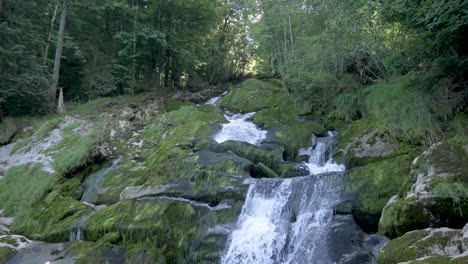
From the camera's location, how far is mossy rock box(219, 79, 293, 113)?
59.7ft

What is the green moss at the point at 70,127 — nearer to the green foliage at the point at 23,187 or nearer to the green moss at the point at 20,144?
the green moss at the point at 20,144

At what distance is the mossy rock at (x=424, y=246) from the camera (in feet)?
17.2

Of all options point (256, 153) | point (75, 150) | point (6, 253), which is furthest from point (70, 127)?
point (256, 153)

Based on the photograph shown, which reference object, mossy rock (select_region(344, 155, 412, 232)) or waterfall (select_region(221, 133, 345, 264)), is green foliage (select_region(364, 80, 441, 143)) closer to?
mossy rock (select_region(344, 155, 412, 232))

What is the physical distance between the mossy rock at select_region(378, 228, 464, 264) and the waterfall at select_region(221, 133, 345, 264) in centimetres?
182

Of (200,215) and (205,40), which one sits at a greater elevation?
(205,40)

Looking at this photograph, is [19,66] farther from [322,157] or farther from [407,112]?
[407,112]

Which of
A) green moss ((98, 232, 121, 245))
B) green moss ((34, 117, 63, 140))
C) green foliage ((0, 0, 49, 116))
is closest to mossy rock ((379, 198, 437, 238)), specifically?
green moss ((98, 232, 121, 245))

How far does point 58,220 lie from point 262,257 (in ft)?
18.4

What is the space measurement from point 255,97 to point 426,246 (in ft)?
48.0

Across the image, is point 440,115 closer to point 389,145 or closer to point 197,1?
point 389,145

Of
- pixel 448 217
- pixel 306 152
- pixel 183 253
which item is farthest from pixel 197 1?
pixel 448 217

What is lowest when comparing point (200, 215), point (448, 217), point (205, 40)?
point (200, 215)

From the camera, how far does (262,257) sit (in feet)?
26.1
